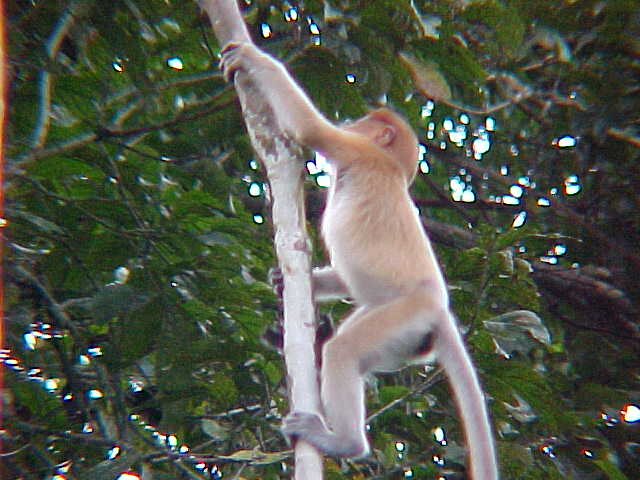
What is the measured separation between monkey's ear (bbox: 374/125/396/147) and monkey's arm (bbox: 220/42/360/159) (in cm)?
16

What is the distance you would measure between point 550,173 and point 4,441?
163 inches

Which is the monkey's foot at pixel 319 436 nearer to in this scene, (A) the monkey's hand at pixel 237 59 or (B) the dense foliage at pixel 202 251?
(B) the dense foliage at pixel 202 251

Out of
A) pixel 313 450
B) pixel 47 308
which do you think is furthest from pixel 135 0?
pixel 313 450

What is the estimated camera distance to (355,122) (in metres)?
5.00

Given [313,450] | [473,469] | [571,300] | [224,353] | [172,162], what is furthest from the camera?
[571,300]

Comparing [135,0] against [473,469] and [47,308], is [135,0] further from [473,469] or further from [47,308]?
[473,469]

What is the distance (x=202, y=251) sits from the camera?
15.3 ft

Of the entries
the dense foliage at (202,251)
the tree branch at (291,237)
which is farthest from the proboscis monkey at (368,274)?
the dense foliage at (202,251)

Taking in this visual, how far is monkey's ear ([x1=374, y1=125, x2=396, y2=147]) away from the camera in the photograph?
15.9 ft

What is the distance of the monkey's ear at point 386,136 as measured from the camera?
15.9ft

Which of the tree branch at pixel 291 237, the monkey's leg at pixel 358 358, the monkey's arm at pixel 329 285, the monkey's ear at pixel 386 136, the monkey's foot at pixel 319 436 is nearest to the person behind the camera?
the tree branch at pixel 291 237

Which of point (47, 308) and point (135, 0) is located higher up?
point (135, 0)

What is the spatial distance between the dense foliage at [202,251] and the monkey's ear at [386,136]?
18 cm

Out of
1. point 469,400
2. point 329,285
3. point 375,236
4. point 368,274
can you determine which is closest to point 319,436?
point 469,400
